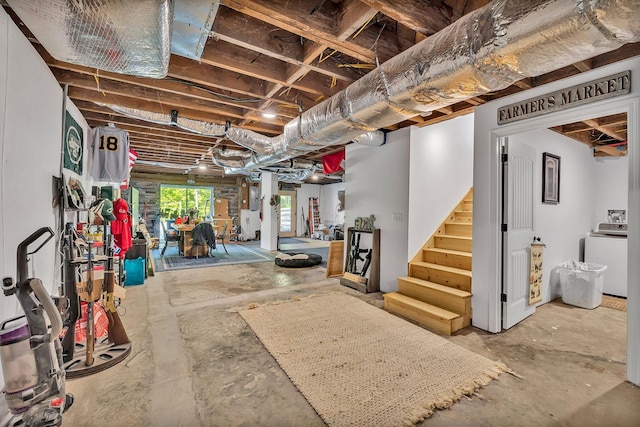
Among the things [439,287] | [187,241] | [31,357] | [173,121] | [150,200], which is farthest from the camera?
[150,200]

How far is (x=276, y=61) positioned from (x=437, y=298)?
10.1ft

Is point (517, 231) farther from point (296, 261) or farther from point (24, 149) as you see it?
point (24, 149)

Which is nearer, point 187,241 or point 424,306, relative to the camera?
point 424,306

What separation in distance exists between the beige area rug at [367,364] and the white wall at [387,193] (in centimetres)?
100

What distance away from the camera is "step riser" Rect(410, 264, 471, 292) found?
10.3 feet

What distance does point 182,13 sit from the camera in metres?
1.60

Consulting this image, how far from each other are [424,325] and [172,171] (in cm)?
949

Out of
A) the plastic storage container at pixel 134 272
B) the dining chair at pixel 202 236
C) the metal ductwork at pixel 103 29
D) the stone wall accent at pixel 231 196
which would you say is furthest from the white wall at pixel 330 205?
the metal ductwork at pixel 103 29

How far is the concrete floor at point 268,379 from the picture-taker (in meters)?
1.64

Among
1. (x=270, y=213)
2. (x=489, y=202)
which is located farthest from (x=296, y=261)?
(x=489, y=202)

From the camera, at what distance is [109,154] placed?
3789mm

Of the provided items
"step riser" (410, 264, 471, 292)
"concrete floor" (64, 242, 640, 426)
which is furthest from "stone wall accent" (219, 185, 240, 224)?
"step riser" (410, 264, 471, 292)

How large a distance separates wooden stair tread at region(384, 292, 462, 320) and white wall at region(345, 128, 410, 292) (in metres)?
0.57

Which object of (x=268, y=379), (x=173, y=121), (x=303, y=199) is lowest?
(x=268, y=379)
